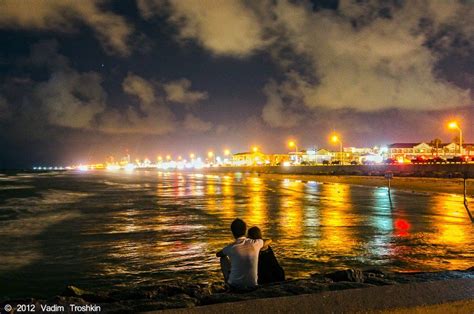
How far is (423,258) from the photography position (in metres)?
11.4

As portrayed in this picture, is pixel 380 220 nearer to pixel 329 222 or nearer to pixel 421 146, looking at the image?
pixel 329 222

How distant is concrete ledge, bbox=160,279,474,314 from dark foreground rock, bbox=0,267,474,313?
34.1 inches

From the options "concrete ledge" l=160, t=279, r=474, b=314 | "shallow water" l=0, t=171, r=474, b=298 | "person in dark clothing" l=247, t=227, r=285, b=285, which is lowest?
"shallow water" l=0, t=171, r=474, b=298

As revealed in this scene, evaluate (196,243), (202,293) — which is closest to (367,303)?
(202,293)

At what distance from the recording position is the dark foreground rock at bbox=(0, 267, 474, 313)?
489 cm

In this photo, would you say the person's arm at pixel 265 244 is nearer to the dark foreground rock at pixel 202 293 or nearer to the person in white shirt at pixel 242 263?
the person in white shirt at pixel 242 263

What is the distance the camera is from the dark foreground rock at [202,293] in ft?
16.1

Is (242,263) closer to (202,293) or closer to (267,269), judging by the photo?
(202,293)

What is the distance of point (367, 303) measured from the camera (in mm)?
3922

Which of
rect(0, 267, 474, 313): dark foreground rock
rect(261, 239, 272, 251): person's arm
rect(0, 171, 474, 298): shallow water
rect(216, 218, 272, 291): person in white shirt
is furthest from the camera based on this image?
rect(0, 171, 474, 298): shallow water

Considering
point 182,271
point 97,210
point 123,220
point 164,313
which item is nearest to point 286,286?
point 164,313

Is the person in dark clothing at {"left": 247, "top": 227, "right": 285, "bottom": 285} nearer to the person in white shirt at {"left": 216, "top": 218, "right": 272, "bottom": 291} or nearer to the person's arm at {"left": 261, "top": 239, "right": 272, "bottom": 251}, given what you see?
the person's arm at {"left": 261, "top": 239, "right": 272, "bottom": 251}

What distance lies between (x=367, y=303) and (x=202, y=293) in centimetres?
326

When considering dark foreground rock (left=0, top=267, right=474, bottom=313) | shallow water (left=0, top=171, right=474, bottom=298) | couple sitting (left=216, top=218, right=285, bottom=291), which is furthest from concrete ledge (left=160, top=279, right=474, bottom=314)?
shallow water (left=0, top=171, right=474, bottom=298)
